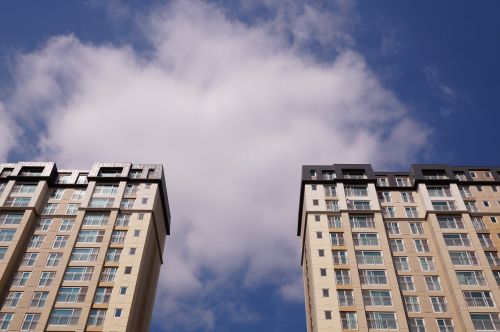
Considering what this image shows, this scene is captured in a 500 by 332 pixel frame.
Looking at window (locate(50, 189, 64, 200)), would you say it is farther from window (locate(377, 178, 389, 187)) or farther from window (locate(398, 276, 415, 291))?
window (locate(398, 276, 415, 291))

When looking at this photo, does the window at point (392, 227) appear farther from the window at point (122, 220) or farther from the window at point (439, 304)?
the window at point (122, 220)

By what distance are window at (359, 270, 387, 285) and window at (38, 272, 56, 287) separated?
40269 mm

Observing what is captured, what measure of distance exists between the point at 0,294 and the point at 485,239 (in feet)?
214

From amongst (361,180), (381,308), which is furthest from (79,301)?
(361,180)

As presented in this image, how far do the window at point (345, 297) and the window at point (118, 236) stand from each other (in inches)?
1206

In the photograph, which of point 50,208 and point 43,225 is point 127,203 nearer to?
point 50,208

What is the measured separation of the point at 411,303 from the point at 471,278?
29.1 ft

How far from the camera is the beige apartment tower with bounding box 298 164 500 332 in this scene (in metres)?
58.5

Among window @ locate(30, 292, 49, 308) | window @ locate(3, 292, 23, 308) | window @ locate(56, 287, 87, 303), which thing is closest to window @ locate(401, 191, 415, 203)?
window @ locate(56, 287, 87, 303)

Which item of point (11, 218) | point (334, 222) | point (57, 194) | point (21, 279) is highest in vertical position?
point (57, 194)

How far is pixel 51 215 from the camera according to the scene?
235 ft

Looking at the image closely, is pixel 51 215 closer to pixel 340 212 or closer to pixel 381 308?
pixel 340 212

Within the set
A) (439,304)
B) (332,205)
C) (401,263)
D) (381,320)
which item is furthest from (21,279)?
(439,304)

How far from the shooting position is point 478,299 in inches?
2340
